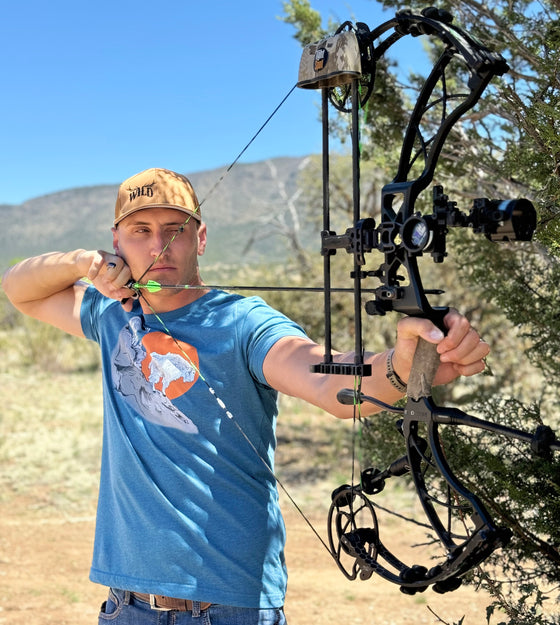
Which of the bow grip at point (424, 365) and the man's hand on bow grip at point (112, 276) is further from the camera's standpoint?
the man's hand on bow grip at point (112, 276)

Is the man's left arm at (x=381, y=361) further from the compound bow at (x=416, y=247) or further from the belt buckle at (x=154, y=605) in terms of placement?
the belt buckle at (x=154, y=605)

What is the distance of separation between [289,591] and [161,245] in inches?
167

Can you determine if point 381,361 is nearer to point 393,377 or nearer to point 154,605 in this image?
point 393,377

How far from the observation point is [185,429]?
210 cm

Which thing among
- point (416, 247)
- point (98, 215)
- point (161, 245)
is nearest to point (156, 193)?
point (161, 245)

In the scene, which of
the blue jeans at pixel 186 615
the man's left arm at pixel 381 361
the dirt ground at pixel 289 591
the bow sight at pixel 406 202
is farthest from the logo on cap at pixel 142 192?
the dirt ground at pixel 289 591

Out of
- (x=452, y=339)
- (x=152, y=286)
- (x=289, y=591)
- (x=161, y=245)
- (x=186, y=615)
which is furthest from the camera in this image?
(x=289, y=591)

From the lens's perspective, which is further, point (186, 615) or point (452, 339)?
point (186, 615)

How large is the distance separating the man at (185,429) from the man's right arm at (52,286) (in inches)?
15.3

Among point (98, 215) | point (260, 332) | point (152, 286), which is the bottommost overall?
point (260, 332)

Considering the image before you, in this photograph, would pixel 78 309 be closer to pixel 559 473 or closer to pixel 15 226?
pixel 559 473

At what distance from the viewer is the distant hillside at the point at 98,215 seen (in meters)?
59.0

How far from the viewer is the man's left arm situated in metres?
1.23

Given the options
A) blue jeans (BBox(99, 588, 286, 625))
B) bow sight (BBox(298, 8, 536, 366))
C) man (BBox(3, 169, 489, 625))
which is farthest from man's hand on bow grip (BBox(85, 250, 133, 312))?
bow sight (BBox(298, 8, 536, 366))
